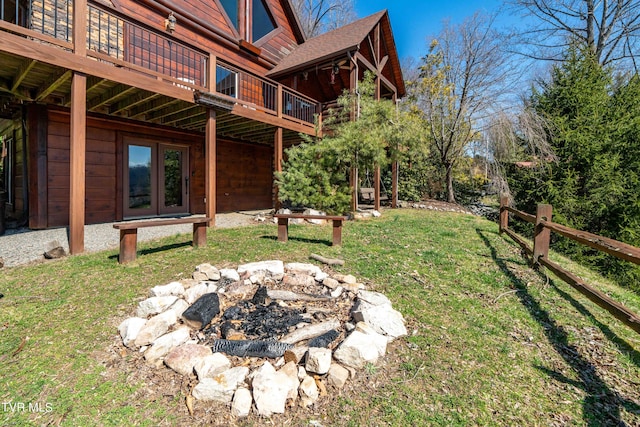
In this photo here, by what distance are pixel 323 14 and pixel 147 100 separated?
19.9m

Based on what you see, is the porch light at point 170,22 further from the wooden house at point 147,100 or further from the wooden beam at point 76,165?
the wooden beam at point 76,165

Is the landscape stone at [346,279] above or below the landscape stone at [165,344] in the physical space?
above

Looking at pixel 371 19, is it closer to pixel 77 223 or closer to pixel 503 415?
pixel 77 223

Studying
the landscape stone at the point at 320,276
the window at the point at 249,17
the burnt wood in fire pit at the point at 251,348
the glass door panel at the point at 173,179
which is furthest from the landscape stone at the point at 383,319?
the window at the point at 249,17

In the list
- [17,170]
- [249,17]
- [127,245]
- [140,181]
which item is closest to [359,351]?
[127,245]

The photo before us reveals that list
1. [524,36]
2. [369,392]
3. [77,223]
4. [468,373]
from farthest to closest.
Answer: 1. [524,36]
2. [77,223]
3. [468,373]
4. [369,392]

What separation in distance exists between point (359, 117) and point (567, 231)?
6.06 meters

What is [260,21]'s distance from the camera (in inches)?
429

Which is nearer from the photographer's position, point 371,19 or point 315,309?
point 315,309

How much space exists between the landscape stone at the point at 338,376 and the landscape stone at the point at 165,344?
1.30 metres

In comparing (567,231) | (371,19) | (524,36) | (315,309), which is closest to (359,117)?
(371,19)

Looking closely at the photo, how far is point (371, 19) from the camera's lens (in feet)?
35.0

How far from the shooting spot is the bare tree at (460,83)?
40.9 ft

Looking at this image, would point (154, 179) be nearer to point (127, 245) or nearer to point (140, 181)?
point (140, 181)
